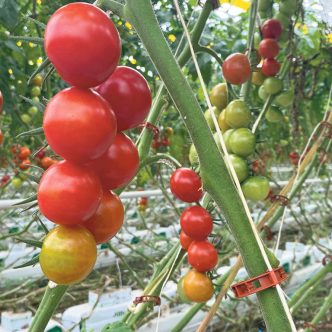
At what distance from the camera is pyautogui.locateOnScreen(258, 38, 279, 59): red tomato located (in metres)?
1.02

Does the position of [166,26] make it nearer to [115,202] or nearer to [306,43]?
[306,43]

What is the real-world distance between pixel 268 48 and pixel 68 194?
30.1 inches

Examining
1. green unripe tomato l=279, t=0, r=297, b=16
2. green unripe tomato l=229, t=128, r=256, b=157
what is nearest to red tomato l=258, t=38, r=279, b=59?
green unripe tomato l=279, t=0, r=297, b=16

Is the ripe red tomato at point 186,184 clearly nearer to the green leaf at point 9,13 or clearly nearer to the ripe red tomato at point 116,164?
the ripe red tomato at point 116,164

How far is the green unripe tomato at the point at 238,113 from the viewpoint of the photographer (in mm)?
885

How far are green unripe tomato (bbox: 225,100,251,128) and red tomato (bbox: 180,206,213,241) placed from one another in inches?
8.6

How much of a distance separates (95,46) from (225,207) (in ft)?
0.61

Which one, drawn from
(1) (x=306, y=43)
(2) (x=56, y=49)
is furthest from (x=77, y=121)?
(1) (x=306, y=43)

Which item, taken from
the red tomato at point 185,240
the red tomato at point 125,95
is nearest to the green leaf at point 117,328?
the red tomato at point 185,240

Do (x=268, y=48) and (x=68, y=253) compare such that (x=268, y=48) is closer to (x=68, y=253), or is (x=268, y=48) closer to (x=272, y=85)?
(x=272, y=85)

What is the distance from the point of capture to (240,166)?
2.96 ft

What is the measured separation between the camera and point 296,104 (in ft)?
4.79

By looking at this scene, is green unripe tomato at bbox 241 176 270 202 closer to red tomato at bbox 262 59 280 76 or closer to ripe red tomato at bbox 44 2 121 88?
red tomato at bbox 262 59 280 76

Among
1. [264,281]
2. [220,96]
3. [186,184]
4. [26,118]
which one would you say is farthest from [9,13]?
[26,118]
